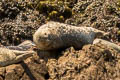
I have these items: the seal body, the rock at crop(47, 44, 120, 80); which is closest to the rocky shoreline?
the rock at crop(47, 44, 120, 80)

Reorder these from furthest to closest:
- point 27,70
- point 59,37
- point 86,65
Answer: point 59,37, point 86,65, point 27,70

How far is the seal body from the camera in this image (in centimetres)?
692

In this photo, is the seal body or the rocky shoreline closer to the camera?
the rocky shoreline

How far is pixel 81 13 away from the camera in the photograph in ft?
47.2

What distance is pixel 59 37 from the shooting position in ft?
23.5

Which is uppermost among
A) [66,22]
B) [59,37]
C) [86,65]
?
[59,37]

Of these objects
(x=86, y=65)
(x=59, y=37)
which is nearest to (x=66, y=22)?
(x=59, y=37)

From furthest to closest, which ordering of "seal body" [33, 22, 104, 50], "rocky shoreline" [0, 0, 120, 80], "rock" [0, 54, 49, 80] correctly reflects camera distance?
1. "seal body" [33, 22, 104, 50]
2. "rocky shoreline" [0, 0, 120, 80]
3. "rock" [0, 54, 49, 80]

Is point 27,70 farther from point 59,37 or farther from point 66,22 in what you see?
point 66,22

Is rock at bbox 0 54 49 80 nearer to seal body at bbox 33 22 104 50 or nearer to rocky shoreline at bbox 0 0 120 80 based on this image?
rocky shoreline at bbox 0 0 120 80

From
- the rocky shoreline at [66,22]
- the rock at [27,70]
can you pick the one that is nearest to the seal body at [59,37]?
the rocky shoreline at [66,22]

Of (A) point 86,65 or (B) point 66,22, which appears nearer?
(A) point 86,65

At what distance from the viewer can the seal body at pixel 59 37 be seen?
692 centimetres

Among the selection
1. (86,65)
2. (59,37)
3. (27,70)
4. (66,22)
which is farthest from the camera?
(66,22)
